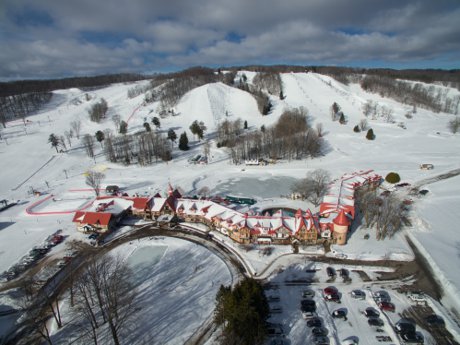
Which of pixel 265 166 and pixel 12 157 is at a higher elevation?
pixel 12 157

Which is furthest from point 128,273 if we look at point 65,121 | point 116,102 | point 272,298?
point 116,102

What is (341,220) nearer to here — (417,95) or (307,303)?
(307,303)

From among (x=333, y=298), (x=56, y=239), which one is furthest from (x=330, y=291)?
(x=56, y=239)

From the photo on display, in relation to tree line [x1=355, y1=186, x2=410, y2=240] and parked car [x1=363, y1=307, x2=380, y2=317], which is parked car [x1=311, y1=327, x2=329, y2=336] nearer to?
parked car [x1=363, y1=307, x2=380, y2=317]

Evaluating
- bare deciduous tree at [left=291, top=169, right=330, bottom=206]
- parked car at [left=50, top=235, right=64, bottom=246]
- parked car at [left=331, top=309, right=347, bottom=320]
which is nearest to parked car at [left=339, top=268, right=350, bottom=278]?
parked car at [left=331, top=309, right=347, bottom=320]

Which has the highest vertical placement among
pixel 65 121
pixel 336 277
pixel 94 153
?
pixel 65 121

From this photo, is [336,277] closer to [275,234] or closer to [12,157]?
[275,234]
